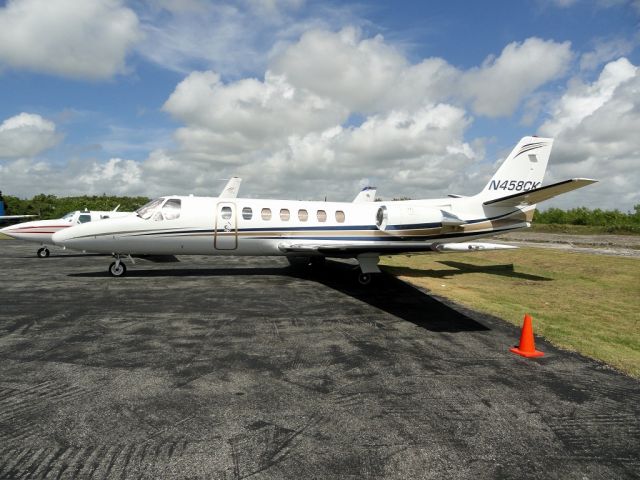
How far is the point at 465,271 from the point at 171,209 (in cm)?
1309

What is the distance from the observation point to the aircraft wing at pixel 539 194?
1140cm

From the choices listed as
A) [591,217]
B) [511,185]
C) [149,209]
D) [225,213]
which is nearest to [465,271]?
[511,185]

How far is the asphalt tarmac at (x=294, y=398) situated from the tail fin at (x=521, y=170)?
29.6ft

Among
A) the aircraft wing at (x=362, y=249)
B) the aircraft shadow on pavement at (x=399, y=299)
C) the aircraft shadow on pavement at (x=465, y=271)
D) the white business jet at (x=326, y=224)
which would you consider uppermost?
the white business jet at (x=326, y=224)

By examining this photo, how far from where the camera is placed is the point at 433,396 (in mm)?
5195

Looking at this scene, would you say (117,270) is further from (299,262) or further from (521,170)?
(521,170)

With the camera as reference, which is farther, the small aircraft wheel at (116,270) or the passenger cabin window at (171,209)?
the small aircraft wheel at (116,270)

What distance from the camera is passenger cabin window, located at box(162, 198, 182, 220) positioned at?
43.9 ft

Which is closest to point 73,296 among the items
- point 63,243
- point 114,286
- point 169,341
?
point 114,286

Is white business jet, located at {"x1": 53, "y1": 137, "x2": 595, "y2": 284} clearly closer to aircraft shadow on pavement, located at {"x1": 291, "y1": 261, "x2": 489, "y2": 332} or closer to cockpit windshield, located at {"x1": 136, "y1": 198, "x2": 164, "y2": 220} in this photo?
cockpit windshield, located at {"x1": 136, "y1": 198, "x2": 164, "y2": 220}

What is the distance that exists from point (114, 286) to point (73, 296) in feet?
5.11

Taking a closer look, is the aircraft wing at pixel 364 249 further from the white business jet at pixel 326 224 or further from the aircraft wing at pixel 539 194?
the aircraft wing at pixel 539 194

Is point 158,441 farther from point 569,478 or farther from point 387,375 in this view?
point 569,478

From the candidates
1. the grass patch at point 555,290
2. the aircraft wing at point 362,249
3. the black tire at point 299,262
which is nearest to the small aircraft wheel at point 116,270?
the aircraft wing at point 362,249
